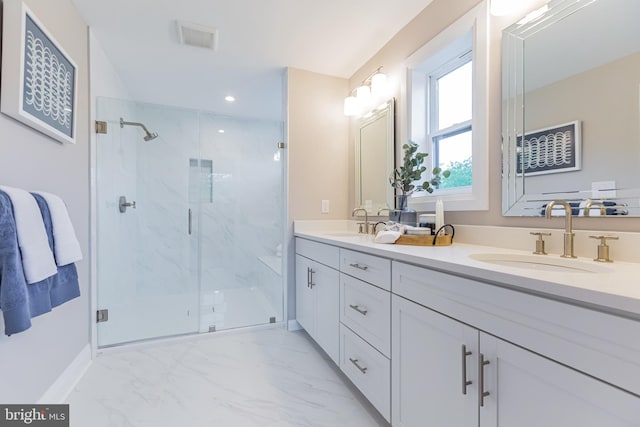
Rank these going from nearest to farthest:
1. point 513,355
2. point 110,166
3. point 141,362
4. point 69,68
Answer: point 513,355
point 69,68
point 141,362
point 110,166

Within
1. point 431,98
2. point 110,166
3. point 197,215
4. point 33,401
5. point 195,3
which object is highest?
point 195,3

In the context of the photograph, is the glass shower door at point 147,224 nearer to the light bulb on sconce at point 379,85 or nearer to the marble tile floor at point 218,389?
the marble tile floor at point 218,389

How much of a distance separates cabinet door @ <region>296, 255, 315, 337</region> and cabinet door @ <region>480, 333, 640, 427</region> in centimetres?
137

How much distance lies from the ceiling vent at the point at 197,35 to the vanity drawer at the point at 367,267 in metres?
1.77

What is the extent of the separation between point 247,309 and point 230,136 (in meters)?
1.82

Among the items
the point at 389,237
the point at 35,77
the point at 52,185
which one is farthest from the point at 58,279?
the point at 389,237

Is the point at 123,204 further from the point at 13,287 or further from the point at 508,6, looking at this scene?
the point at 508,6

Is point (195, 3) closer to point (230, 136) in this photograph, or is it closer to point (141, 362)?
point (230, 136)

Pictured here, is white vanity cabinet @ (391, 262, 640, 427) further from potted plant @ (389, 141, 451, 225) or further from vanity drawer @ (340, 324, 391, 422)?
potted plant @ (389, 141, 451, 225)

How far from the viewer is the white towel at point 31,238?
1.04 metres

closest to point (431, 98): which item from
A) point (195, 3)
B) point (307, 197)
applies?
point (307, 197)

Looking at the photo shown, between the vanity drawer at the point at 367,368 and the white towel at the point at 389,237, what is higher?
the white towel at the point at 389,237

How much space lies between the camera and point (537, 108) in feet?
3.87

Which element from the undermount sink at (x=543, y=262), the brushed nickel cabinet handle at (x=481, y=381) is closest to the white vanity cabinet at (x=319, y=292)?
the undermount sink at (x=543, y=262)
